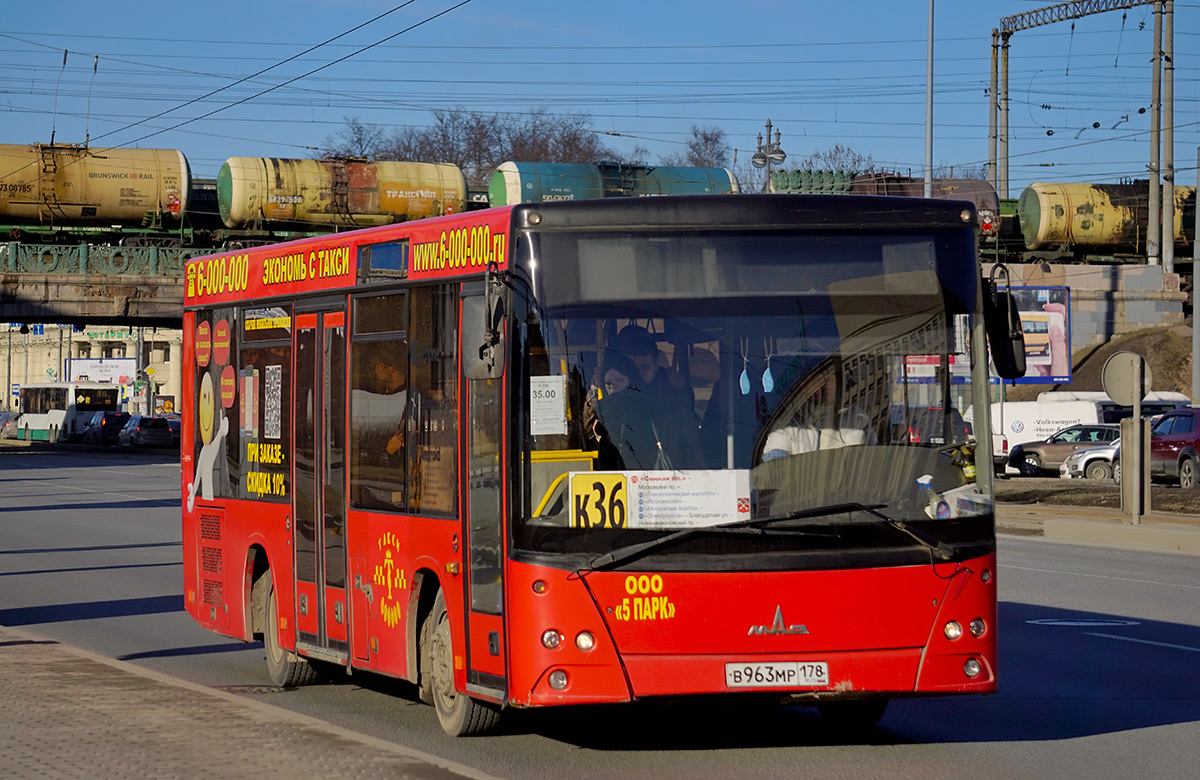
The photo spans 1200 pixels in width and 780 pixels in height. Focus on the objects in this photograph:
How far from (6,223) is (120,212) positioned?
348cm

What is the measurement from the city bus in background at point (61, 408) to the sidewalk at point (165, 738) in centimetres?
7474

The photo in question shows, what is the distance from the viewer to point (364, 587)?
8.46m

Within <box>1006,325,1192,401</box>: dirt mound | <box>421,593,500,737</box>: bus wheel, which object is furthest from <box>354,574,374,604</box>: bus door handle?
<box>1006,325,1192,401</box>: dirt mound

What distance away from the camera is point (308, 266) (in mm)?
9250

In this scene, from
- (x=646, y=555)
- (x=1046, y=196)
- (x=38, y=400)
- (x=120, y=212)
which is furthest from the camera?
(x=38, y=400)

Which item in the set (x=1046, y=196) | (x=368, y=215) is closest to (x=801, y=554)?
(x=368, y=215)

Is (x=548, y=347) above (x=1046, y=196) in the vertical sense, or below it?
below

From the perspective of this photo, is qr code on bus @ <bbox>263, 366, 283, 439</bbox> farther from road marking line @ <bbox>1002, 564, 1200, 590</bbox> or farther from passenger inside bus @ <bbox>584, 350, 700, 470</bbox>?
road marking line @ <bbox>1002, 564, 1200, 590</bbox>

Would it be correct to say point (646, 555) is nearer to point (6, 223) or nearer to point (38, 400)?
point (6, 223)

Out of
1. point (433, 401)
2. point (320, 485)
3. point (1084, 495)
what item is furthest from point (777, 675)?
point (1084, 495)

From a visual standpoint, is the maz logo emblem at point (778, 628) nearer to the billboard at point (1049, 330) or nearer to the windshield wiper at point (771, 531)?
the windshield wiper at point (771, 531)

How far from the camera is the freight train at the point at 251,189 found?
4600 centimetres

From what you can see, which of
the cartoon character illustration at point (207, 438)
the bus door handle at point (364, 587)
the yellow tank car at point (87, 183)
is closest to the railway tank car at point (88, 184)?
the yellow tank car at point (87, 183)

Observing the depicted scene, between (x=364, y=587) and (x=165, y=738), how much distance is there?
4.90 feet
